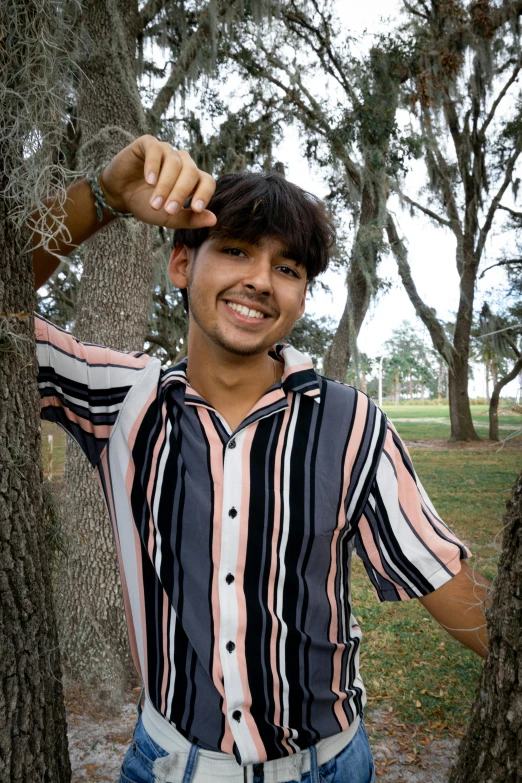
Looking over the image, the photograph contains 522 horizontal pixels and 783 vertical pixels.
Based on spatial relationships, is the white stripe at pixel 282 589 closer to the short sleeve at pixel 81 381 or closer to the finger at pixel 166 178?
the short sleeve at pixel 81 381

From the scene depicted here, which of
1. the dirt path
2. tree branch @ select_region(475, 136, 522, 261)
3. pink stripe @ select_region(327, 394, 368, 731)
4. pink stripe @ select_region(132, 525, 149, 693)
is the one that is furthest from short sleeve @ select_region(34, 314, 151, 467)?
tree branch @ select_region(475, 136, 522, 261)

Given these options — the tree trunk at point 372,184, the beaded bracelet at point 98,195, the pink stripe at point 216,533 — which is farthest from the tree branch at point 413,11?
the pink stripe at point 216,533

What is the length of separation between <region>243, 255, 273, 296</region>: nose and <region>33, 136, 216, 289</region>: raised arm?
0.74 feet

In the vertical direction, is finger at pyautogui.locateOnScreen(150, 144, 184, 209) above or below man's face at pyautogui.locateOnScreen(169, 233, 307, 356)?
above

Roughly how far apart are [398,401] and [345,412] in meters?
71.9

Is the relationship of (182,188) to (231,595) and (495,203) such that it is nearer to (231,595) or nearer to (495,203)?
(231,595)

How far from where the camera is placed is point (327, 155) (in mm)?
8023

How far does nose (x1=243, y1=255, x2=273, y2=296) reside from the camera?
4.27ft

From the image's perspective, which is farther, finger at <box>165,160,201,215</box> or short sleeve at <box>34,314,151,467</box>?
short sleeve at <box>34,314,151,467</box>

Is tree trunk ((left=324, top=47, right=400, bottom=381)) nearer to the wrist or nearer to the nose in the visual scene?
the nose

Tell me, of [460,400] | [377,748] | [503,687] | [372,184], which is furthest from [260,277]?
[460,400]

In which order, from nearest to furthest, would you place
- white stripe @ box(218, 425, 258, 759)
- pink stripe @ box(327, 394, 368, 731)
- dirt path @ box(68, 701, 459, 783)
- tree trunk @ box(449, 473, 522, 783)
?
1. tree trunk @ box(449, 473, 522, 783)
2. white stripe @ box(218, 425, 258, 759)
3. pink stripe @ box(327, 394, 368, 731)
4. dirt path @ box(68, 701, 459, 783)

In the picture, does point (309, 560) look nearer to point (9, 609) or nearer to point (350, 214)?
point (9, 609)

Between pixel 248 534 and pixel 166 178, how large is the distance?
686 mm
